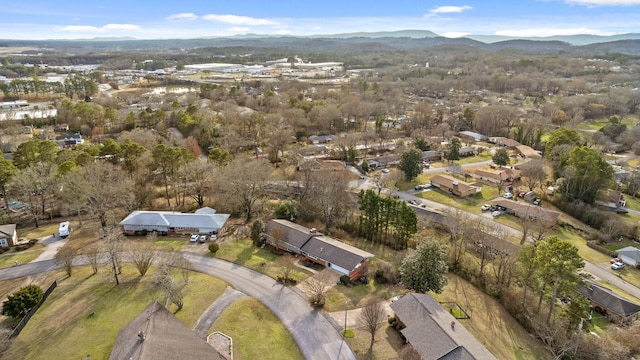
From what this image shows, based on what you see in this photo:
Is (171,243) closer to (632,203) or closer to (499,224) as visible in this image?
(499,224)

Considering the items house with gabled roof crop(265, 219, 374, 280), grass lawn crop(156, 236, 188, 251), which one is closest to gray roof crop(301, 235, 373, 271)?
house with gabled roof crop(265, 219, 374, 280)

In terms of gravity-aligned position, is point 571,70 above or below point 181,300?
above

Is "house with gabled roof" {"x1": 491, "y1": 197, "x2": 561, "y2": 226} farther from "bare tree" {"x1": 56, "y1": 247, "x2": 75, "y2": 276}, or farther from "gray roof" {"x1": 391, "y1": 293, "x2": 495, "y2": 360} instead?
"bare tree" {"x1": 56, "y1": 247, "x2": 75, "y2": 276}

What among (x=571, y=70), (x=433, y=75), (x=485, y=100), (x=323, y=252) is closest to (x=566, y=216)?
(x=323, y=252)

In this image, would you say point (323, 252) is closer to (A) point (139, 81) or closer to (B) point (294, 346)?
(B) point (294, 346)

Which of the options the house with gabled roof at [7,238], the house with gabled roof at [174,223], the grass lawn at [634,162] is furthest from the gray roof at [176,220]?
the grass lawn at [634,162]

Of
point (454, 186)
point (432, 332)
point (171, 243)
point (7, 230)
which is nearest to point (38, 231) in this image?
Answer: point (7, 230)
